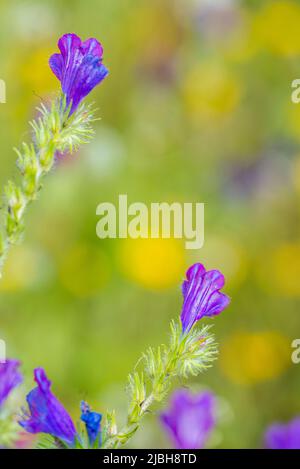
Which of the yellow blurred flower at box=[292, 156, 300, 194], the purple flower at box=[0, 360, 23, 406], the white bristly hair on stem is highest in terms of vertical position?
the yellow blurred flower at box=[292, 156, 300, 194]

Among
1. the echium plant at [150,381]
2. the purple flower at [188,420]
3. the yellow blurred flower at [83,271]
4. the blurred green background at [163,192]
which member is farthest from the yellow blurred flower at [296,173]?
the echium plant at [150,381]

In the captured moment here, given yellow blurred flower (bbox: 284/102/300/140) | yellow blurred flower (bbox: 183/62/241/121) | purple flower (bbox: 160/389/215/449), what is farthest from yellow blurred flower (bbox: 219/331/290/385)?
purple flower (bbox: 160/389/215/449)

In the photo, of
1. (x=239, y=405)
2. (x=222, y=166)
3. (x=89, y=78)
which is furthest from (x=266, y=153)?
(x=89, y=78)

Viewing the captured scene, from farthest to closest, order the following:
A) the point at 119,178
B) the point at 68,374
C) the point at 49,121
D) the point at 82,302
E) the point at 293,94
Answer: the point at 293,94 → the point at 119,178 → the point at 82,302 → the point at 68,374 → the point at 49,121

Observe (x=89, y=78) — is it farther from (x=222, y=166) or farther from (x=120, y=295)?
(x=222, y=166)

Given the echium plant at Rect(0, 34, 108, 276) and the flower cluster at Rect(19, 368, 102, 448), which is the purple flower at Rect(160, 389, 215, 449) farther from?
the echium plant at Rect(0, 34, 108, 276)

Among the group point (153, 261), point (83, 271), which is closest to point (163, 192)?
point (153, 261)
